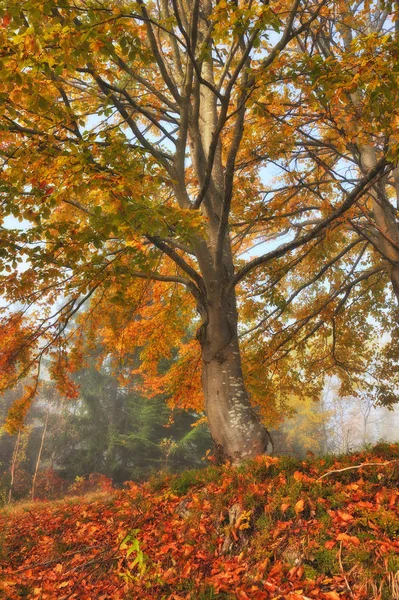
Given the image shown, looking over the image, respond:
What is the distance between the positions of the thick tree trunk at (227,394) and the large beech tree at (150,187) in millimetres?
20

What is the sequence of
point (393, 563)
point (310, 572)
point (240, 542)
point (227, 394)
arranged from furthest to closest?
point (227, 394), point (240, 542), point (310, 572), point (393, 563)

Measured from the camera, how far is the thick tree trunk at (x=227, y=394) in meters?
5.00

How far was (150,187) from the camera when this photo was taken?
12.4 ft

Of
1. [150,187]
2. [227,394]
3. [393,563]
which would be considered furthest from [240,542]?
[150,187]

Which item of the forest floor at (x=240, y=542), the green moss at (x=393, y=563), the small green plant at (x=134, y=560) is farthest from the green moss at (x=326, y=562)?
the small green plant at (x=134, y=560)

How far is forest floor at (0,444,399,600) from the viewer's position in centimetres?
284

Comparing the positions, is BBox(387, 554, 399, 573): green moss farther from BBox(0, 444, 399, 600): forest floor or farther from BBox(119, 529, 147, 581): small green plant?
BBox(119, 529, 147, 581): small green plant

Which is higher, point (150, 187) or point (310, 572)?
point (150, 187)

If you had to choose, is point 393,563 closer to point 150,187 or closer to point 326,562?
point 326,562

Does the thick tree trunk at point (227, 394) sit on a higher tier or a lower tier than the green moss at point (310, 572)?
higher

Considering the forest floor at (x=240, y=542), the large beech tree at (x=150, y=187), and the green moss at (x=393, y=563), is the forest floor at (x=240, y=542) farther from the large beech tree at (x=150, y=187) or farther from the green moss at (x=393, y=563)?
the large beech tree at (x=150, y=187)

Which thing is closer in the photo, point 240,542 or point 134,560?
point 134,560

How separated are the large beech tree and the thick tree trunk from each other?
0.07 ft

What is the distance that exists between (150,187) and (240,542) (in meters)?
3.56
